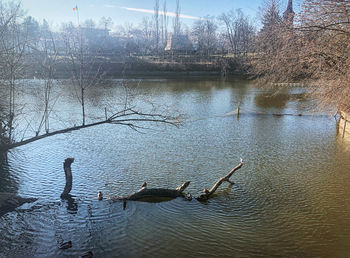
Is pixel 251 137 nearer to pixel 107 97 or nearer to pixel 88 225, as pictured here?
pixel 88 225

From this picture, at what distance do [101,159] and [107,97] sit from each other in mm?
13777

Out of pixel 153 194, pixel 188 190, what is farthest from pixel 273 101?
pixel 153 194

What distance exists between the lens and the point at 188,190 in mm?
9289

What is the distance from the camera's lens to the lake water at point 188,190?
6707 mm

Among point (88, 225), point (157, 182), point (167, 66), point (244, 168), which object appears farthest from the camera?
point (167, 66)

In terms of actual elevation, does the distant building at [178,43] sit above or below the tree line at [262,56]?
above

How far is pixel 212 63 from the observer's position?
5597 cm

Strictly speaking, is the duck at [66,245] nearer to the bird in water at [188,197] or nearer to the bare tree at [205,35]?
the bird in water at [188,197]

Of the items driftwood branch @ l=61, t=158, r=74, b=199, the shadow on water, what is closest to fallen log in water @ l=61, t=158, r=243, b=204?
driftwood branch @ l=61, t=158, r=74, b=199

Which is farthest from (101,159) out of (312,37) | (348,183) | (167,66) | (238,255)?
(167,66)

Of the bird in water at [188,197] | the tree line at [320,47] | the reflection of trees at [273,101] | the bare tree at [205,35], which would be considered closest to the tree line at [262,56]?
the tree line at [320,47]

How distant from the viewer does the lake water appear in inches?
264

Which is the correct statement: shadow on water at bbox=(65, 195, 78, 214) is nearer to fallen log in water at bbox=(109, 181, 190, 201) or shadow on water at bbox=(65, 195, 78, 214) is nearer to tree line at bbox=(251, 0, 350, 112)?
fallen log in water at bbox=(109, 181, 190, 201)

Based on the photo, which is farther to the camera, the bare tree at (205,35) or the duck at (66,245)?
the bare tree at (205,35)
